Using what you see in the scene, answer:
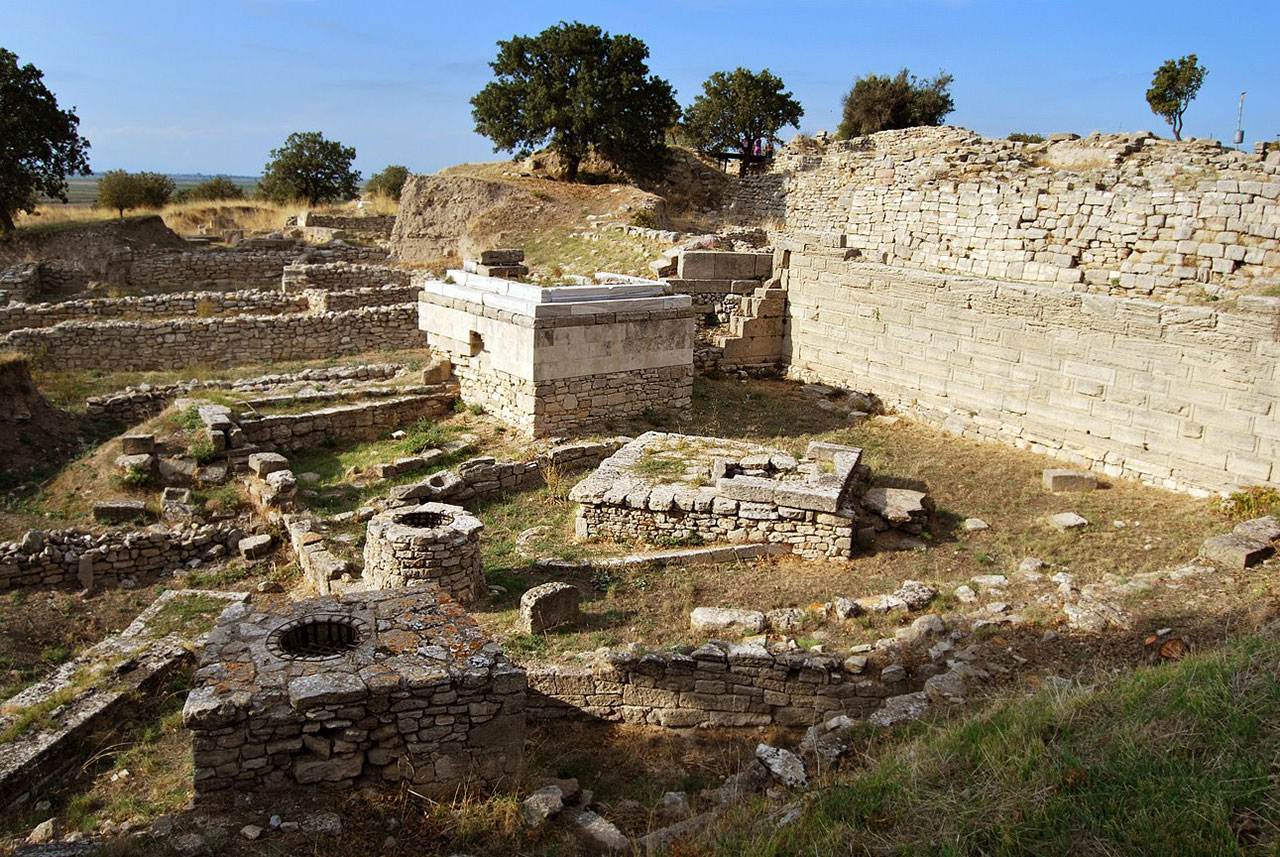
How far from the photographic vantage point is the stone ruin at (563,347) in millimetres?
11461

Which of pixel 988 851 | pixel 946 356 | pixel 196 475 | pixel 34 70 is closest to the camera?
pixel 988 851

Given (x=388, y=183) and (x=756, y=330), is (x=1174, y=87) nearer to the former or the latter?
(x=756, y=330)

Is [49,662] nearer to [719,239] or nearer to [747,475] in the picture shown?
[747,475]

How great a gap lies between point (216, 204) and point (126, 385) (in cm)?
2143

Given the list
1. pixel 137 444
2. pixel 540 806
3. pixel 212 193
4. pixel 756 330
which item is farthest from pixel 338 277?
pixel 212 193

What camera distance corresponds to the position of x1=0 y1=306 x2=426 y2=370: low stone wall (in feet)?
52.2

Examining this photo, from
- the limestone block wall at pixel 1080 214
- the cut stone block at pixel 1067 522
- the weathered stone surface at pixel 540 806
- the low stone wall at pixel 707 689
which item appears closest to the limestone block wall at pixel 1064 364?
the limestone block wall at pixel 1080 214

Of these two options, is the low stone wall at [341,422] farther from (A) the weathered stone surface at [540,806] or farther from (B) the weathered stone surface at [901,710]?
(B) the weathered stone surface at [901,710]

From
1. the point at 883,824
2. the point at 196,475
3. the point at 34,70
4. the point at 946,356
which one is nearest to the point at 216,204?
the point at 34,70

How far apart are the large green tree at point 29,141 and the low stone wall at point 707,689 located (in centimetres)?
2497

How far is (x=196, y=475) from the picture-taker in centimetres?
1044

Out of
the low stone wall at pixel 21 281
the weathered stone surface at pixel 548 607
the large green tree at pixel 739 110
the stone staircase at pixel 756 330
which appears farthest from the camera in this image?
the large green tree at pixel 739 110

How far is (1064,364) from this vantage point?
11.2 metres

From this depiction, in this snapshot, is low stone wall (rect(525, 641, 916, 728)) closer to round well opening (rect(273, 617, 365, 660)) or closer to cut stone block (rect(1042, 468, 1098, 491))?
round well opening (rect(273, 617, 365, 660))
